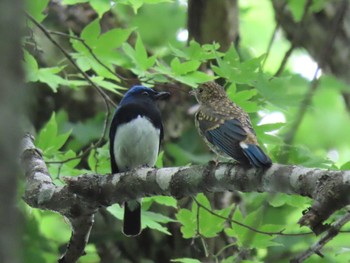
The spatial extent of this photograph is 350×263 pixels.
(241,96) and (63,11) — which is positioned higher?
(63,11)

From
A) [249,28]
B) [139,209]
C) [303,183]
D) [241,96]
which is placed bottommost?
[303,183]

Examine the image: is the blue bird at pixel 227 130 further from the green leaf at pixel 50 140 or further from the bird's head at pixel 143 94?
the green leaf at pixel 50 140

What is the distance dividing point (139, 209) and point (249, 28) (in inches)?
233

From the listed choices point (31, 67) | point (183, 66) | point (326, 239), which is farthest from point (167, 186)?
point (31, 67)

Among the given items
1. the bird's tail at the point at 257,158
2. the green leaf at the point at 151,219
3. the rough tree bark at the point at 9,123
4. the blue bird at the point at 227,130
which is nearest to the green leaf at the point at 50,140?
the green leaf at the point at 151,219

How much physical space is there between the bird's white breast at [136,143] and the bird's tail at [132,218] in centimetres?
40

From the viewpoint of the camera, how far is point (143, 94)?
5.28 meters

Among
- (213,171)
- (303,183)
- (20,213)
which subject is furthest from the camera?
(213,171)

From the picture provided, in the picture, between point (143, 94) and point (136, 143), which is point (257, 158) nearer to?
point (136, 143)

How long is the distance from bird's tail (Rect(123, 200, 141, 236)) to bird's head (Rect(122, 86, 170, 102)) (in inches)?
38.9

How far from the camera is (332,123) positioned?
13.0 feet

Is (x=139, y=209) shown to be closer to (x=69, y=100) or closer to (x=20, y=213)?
(x=69, y=100)

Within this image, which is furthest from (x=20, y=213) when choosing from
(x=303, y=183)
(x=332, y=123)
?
(x=332, y=123)

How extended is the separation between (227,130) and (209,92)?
1.00m
